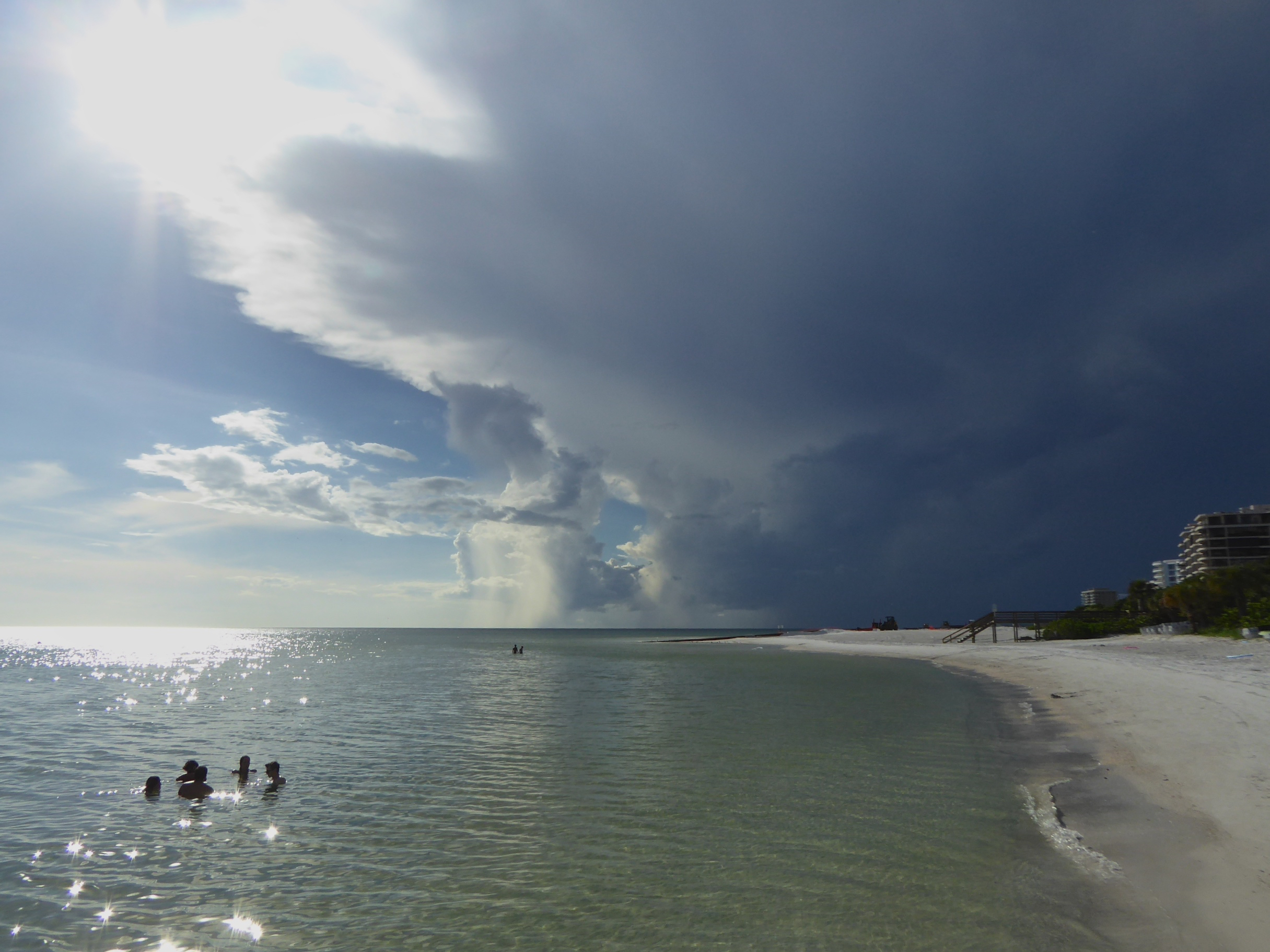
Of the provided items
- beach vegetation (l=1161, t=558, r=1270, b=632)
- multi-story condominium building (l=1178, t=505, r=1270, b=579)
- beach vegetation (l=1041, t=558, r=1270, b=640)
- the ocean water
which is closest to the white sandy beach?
the ocean water

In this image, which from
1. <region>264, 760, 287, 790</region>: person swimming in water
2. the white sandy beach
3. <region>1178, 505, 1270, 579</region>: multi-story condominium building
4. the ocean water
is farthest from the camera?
<region>1178, 505, 1270, 579</region>: multi-story condominium building

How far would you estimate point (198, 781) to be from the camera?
17.1m

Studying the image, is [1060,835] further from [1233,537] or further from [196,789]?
[1233,537]

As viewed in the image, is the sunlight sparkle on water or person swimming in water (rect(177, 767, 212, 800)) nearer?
the sunlight sparkle on water

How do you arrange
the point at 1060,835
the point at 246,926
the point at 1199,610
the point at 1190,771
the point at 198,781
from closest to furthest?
the point at 246,926
the point at 1060,835
the point at 1190,771
the point at 198,781
the point at 1199,610

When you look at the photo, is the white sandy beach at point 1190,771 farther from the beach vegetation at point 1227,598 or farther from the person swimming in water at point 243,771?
the person swimming in water at point 243,771

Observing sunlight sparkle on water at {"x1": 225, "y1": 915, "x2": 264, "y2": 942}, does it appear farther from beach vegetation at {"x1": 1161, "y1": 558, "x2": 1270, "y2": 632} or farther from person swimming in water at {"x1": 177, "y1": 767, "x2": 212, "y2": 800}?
beach vegetation at {"x1": 1161, "y1": 558, "x2": 1270, "y2": 632}

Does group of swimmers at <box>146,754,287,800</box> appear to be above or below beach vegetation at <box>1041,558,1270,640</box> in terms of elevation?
below

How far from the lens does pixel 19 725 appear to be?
30.4 m

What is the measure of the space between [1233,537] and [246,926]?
20184 centimetres

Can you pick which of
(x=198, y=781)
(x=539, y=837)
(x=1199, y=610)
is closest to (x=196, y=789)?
(x=198, y=781)

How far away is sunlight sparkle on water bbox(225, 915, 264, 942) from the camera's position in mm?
9477

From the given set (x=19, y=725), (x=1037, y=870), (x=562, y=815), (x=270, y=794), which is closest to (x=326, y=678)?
(x=19, y=725)

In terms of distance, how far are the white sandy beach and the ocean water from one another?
4.12 feet
